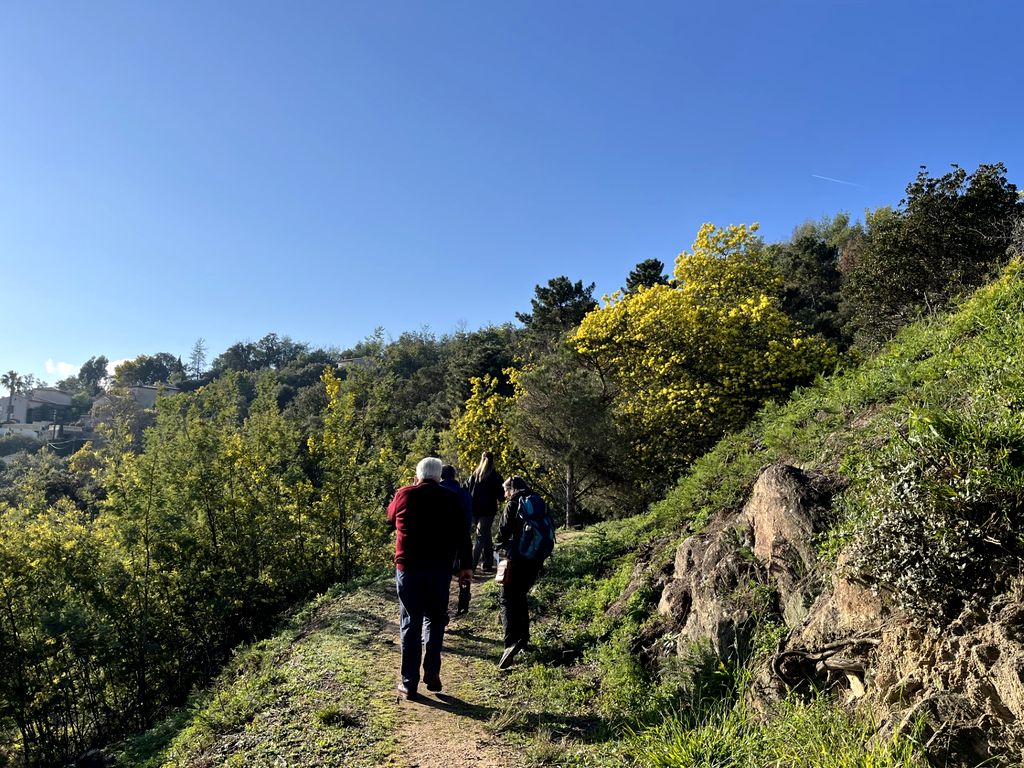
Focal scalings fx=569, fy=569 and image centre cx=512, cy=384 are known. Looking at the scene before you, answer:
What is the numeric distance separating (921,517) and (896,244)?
17046 mm

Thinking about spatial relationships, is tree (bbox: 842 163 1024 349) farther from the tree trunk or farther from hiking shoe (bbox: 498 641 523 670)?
hiking shoe (bbox: 498 641 523 670)

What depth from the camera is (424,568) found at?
164 inches

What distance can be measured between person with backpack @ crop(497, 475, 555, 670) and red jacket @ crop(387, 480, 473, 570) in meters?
0.73

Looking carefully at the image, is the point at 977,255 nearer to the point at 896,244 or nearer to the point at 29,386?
the point at 896,244

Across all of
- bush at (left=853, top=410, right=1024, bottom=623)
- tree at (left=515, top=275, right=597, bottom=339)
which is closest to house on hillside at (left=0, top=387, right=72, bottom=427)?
tree at (left=515, top=275, right=597, bottom=339)

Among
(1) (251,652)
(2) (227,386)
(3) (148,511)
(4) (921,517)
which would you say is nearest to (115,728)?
(3) (148,511)

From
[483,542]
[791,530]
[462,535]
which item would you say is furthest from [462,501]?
[791,530]

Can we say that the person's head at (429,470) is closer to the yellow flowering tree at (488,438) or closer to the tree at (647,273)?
the yellow flowering tree at (488,438)

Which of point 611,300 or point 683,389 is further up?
point 611,300

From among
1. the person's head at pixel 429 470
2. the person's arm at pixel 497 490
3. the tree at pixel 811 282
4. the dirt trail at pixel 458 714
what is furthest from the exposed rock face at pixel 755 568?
the tree at pixel 811 282

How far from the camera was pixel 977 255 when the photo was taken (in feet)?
49.6

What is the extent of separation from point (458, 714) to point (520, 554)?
1313 mm

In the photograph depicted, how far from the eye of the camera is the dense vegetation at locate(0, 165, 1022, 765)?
4.00m

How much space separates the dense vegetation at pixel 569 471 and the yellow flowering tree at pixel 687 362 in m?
0.06
